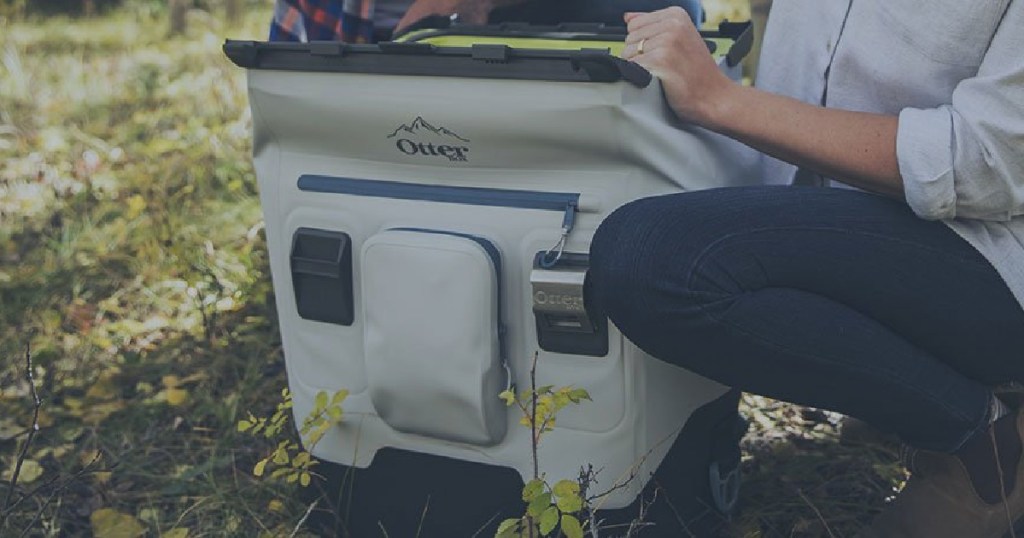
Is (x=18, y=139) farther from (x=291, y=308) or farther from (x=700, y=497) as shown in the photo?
(x=700, y=497)

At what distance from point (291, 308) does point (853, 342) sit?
80 cm

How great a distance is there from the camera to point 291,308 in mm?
1896

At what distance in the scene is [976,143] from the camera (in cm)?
152

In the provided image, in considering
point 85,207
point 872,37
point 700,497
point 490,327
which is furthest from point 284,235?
point 85,207

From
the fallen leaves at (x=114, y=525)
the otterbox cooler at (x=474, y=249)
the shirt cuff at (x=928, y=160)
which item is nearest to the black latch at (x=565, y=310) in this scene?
the otterbox cooler at (x=474, y=249)

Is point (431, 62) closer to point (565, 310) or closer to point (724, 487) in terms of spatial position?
point (565, 310)

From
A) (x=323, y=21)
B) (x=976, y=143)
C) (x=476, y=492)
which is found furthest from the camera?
(x=323, y=21)

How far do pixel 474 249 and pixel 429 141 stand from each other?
0.16 m

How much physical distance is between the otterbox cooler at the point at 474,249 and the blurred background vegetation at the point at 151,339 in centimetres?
24

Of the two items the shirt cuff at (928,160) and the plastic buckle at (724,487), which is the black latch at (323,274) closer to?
the plastic buckle at (724,487)

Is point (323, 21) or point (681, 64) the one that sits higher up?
point (681, 64)

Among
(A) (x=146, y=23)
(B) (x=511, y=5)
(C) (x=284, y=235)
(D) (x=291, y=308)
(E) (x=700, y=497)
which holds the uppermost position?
(B) (x=511, y=5)

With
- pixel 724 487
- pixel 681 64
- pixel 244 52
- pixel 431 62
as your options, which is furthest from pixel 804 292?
pixel 244 52

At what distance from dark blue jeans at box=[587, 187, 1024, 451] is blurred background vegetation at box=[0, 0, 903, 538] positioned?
35 cm
